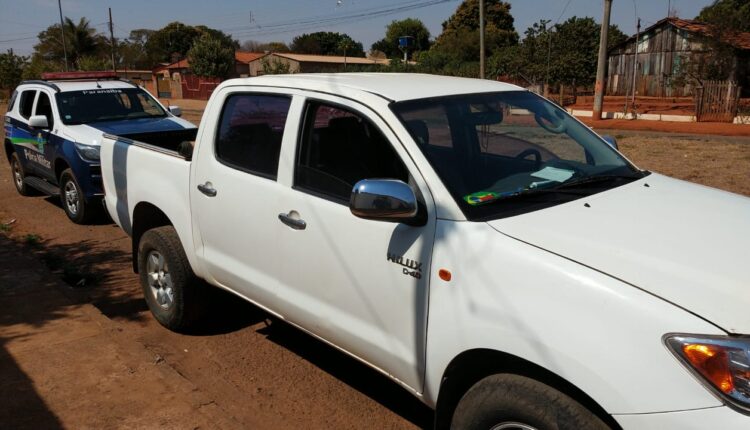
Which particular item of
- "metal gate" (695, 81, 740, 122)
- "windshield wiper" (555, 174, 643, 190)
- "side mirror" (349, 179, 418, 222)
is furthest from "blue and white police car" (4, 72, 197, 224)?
"metal gate" (695, 81, 740, 122)

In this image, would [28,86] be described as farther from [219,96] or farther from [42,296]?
[219,96]

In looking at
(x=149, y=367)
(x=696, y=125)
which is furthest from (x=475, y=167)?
(x=696, y=125)

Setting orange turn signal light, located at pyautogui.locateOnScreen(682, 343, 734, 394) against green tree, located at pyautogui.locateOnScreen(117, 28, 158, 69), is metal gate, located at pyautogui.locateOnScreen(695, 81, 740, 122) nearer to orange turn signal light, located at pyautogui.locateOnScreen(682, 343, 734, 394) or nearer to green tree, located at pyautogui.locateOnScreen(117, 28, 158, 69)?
orange turn signal light, located at pyautogui.locateOnScreen(682, 343, 734, 394)

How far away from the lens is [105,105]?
9188 millimetres

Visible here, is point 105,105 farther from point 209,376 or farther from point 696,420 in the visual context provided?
point 696,420

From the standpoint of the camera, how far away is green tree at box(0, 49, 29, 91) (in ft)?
147

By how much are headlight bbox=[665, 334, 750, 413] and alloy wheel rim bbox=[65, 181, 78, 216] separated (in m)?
7.96

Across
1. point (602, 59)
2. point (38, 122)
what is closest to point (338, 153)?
point (38, 122)

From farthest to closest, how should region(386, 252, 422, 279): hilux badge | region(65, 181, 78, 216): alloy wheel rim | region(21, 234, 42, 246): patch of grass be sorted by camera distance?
region(65, 181, 78, 216): alloy wheel rim → region(21, 234, 42, 246): patch of grass → region(386, 252, 422, 279): hilux badge

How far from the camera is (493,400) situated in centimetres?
237

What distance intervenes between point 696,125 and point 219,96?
69.4 ft

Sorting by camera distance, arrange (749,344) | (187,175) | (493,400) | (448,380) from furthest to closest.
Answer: (187,175)
(448,380)
(493,400)
(749,344)

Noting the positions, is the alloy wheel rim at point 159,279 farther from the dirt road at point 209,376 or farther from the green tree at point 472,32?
the green tree at point 472,32

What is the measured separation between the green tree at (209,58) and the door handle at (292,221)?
165 ft
